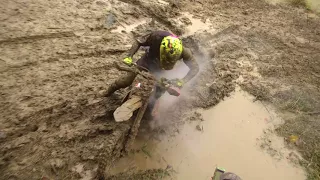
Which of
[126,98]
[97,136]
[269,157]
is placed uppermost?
[126,98]

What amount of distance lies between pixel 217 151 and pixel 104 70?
2529 millimetres

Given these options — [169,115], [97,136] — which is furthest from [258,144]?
[97,136]

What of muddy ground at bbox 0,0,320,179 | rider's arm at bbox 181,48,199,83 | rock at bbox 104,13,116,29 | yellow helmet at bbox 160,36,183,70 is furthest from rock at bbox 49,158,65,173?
rock at bbox 104,13,116,29

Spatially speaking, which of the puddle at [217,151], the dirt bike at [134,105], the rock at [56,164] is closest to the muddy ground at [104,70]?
the rock at [56,164]

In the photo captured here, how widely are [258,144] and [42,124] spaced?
353 cm

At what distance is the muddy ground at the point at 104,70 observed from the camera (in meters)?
3.24

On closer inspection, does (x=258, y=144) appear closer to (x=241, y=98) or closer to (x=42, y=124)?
(x=241, y=98)

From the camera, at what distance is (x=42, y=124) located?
3404 mm

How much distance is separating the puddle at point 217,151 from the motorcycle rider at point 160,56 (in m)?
0.83

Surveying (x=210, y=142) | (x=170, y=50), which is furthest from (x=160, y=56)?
(x=210, y=142)

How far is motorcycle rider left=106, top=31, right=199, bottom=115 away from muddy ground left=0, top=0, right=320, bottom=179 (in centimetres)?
61

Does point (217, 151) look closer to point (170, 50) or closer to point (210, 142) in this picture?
point (210, 142)

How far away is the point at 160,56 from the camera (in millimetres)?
3545

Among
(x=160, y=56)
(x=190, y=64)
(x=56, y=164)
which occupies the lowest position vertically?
(x=56, y=164)
